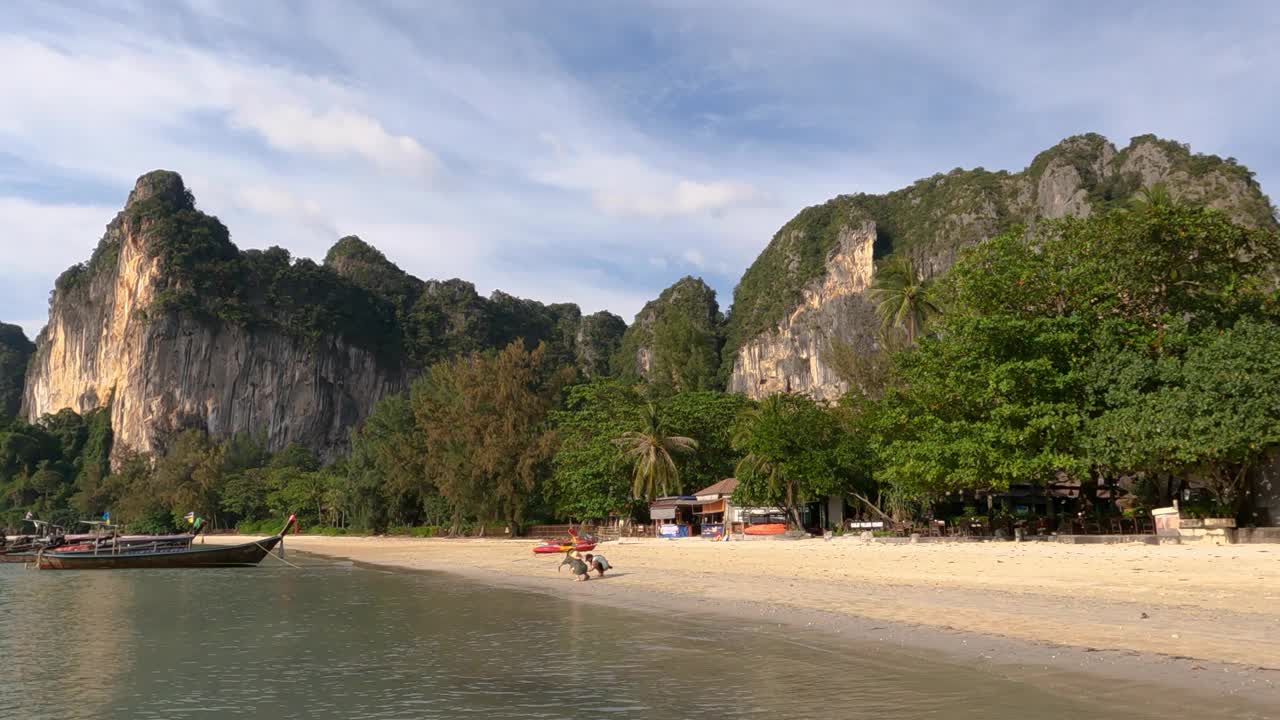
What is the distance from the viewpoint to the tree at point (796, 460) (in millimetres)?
36375

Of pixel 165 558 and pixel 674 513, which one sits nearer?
pixel 165 558

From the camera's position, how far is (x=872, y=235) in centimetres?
10025

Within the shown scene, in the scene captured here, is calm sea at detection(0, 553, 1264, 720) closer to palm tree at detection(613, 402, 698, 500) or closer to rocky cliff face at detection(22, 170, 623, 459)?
palm tree at detection(613, 402, 698, 500)

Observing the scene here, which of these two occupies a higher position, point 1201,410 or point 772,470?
point 1201,410

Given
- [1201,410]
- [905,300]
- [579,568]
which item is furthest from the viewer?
[905,300]

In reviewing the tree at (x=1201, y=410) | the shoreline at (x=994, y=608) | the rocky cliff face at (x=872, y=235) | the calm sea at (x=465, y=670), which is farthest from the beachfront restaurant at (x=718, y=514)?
the rocky cliff face at (x=872, y=235)

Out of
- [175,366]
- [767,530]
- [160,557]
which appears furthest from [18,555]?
A: [175,366]

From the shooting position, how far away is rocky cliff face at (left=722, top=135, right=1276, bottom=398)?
88812 millimetres

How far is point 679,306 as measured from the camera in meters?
120

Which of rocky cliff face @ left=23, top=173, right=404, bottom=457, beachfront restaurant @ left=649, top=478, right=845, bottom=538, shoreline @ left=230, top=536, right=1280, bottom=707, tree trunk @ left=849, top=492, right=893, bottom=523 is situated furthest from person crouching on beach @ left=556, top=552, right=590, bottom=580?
rocky cliff face @ left=23, top=173, right=404, bottom=457

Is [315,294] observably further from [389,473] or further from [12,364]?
[12,364]

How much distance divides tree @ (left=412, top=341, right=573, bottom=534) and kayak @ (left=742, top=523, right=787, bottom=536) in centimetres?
1573

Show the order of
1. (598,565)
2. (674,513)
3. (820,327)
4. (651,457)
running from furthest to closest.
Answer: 1. (820,327)
2. (651,457)
3. (674,513)
4. (598,565)

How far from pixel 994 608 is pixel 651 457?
32990 millimetres
